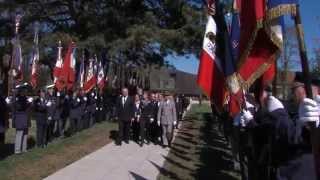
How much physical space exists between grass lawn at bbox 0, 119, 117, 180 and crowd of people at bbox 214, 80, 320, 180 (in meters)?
4.23

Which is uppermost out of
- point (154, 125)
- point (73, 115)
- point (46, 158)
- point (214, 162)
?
point (73, 115)

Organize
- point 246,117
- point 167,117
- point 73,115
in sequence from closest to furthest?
point 246,117
point 167,117
point 73,115

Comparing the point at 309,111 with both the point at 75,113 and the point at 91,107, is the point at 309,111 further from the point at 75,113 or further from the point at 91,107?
the point at 91,107

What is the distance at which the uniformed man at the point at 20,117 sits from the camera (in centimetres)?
1602

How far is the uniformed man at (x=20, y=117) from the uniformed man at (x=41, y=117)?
3.66ft

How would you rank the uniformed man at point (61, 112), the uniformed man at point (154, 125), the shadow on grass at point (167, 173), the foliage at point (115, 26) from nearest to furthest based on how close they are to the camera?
1. the shadow on grass at point (167, 173)
2. the uniformed man at point (154, 125)
3. the uniformed man at point (61, 112)
4. the foliage at point (115, 26)

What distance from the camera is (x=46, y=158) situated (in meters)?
14.4

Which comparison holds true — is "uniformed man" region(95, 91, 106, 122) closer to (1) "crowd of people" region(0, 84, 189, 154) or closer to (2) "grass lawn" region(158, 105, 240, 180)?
(1) "crowd of people" region(0, 84, 189, 154)

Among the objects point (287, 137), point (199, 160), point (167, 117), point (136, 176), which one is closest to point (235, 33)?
point (287, 137)

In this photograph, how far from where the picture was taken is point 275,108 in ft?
26.1

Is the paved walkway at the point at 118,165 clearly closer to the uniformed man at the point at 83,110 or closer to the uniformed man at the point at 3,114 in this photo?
the uniformed man at the point at 3,114

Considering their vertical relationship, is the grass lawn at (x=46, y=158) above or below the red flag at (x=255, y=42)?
below

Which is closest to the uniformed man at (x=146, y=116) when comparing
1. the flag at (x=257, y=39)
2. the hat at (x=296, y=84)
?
the flag at (x=257, y=39)

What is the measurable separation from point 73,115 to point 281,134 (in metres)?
15.9
